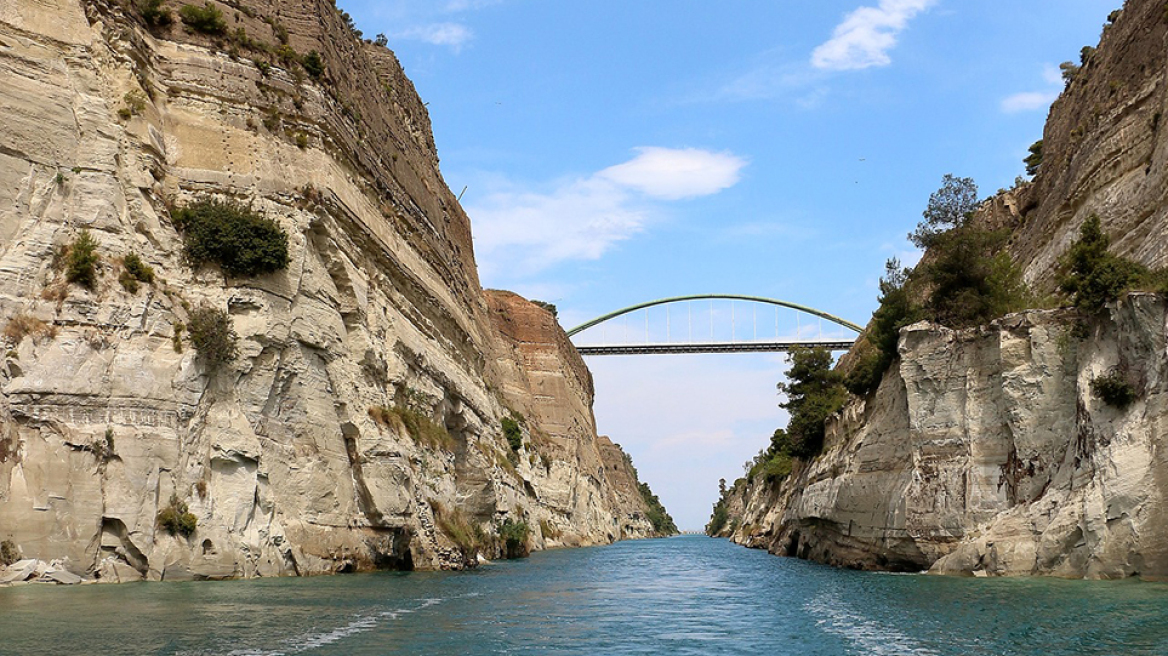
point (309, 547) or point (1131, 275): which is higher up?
point (1131, 275)

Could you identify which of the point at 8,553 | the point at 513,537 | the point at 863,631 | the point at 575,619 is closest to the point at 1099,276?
the point at 863,631

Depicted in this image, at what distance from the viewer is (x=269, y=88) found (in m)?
25.5

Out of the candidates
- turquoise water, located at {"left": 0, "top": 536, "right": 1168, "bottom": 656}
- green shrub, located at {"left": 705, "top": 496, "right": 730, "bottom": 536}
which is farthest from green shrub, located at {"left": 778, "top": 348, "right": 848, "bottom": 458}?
green shrub, located at {"left": 705, "top": 496, "right": 730, "bottom": 536}

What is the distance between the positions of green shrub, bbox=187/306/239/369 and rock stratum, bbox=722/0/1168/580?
16.0m

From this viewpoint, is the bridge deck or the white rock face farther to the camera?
the bridge deck

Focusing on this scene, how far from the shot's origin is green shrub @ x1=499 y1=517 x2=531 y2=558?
35.9m

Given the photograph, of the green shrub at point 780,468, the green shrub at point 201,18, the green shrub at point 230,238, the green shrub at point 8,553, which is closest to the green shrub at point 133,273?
the green shrub at point 230,238

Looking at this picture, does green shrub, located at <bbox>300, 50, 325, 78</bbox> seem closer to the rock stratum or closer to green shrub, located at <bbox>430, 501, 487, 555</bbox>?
green shrub, located at <bbox>430, 501, 487, 555</bbox>

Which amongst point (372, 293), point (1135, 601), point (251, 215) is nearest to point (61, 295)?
point (251, 215)

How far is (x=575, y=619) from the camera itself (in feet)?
49.8

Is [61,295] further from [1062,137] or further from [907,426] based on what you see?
[1062,137]

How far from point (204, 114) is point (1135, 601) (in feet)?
72.3

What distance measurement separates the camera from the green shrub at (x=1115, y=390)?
1730 cm

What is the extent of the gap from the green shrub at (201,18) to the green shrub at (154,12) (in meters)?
0.45
